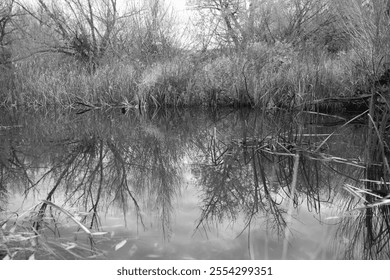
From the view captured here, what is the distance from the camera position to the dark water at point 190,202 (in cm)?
117

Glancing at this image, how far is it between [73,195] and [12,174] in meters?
0.71

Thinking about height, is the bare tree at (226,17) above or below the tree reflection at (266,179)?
above

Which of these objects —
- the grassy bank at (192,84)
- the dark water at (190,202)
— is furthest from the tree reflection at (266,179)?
the grassy bank at (192,84)

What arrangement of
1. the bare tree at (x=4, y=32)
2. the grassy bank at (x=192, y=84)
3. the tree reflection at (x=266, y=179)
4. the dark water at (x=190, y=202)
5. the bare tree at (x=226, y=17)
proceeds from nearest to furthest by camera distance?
the dark water at (x=190, y=202)
the tree reflection at (x=266, y=179)
the grassy bank at (x=192, y=84)
the bare tree at (x=4, y=32)
the bare tree at (x=226, y=17)

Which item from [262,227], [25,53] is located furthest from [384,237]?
[25,53]

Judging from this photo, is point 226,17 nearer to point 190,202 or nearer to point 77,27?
point 77,27

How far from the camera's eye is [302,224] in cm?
136

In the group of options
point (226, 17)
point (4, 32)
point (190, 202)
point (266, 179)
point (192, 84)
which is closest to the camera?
point (190, 202)

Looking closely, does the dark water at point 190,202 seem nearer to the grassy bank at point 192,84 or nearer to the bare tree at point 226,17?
the grassy bank at point 192,84

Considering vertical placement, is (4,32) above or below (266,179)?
above

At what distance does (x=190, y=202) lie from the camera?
5.49 ft

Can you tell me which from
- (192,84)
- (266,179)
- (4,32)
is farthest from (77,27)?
(266,179)
